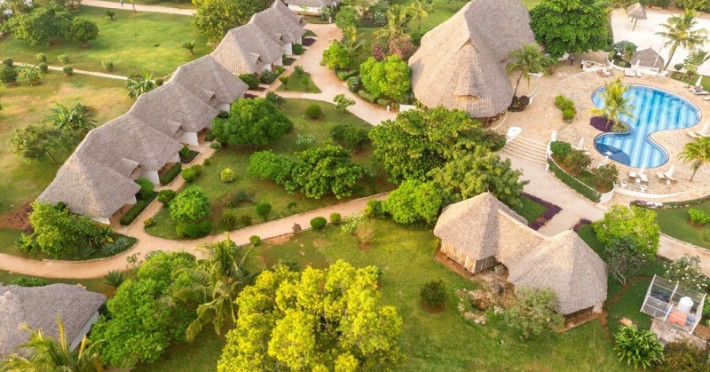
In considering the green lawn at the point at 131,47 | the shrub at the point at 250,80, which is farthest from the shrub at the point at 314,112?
the green lawn at the point at 131,47

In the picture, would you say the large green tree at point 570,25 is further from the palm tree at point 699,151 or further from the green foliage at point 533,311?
the green foliage at point 533,311

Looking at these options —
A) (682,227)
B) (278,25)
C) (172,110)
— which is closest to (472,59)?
(682,227)

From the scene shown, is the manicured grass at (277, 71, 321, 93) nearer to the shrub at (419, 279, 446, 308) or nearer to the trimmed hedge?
the trimmed hedge

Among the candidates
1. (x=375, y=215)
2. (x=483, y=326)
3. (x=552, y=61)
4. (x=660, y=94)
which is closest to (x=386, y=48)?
(x=552, y=61)

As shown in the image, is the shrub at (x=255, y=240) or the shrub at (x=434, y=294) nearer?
the shrub at (x=434, y=294)

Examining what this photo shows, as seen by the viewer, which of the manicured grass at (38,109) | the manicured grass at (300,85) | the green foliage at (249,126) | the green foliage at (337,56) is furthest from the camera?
the green foliage at (337,56)

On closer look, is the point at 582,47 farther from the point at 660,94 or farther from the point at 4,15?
the point at 4,15

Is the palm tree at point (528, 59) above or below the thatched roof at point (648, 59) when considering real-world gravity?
above

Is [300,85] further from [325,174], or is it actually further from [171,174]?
[325,174]
